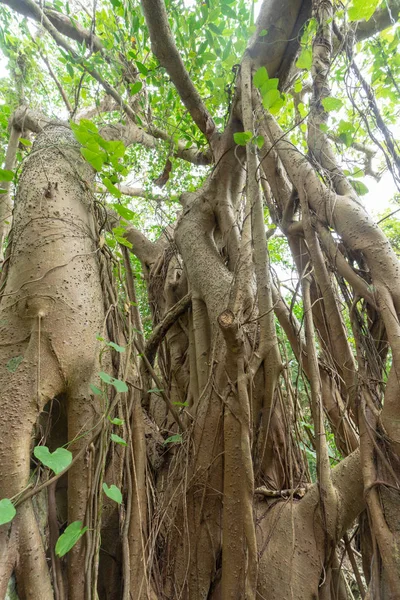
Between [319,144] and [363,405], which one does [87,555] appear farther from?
[319,144]

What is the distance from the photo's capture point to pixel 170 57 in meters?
1.91

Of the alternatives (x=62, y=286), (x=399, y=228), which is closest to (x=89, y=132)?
(x=62, y=286)

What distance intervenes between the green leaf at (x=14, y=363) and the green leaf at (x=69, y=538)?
19.4 inches

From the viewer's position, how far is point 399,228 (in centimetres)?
430

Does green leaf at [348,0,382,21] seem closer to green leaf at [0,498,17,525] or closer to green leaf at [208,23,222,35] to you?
green leaf at [208,23,222,35]

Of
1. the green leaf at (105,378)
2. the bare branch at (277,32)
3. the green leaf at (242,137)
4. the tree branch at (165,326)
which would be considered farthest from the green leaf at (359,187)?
the green leaf at (105,378)

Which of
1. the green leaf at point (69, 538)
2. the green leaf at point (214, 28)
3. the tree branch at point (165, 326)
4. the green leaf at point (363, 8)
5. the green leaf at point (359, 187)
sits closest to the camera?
the green leaf at point (69, 538)

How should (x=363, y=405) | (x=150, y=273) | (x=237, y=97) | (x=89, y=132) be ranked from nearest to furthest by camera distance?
1. (x=363, y=405)
2. (x=89, y=132)
3. (x=237, y=97)
4. (x=150, y=273)

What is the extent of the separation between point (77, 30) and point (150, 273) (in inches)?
72.1

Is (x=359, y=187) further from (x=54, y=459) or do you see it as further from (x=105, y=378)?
(x=54, y=459)

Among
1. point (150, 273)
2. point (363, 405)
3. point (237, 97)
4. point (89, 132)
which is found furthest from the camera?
point (150, 273)

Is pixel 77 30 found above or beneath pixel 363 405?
above

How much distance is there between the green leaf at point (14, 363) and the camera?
117 centimetres

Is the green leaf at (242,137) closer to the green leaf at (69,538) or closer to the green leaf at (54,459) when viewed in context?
the green leaf at (54,459)
